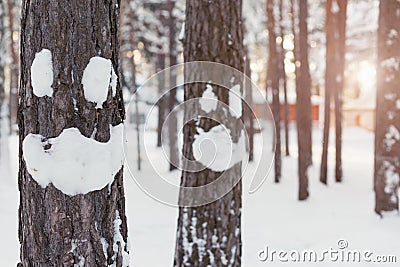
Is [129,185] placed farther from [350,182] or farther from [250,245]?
[250,245]

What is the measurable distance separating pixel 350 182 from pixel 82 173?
11.2 metres

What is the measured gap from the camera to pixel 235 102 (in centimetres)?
415

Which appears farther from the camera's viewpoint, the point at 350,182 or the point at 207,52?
the point at 350,182

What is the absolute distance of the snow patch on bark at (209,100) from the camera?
4109 millimetres

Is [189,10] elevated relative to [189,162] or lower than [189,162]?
elevated

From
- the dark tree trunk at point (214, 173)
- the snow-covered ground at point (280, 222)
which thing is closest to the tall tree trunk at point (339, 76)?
the snow-covered ground at point (280, 222)

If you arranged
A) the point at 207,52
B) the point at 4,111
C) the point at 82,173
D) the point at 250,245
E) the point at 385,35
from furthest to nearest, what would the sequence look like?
the point at 4,111 < the point at 385,35 < the point at 250,245 < the point at 207,52 < the point at 82,173

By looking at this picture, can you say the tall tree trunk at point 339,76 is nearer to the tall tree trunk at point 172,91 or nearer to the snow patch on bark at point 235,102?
the tall tree trunk at point 172,91

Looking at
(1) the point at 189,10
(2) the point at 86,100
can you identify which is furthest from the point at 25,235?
(1) the point at 189,10

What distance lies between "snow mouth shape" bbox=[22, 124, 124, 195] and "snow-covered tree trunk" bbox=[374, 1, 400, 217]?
250 inches

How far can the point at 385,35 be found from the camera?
24.1 feet

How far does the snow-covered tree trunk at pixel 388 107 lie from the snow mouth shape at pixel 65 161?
20.8ft

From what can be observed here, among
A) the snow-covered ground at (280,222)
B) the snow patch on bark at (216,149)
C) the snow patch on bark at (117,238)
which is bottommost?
the snow-covered ground at (280,222)

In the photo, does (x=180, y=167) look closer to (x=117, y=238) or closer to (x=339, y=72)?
(x=117, y=238)
